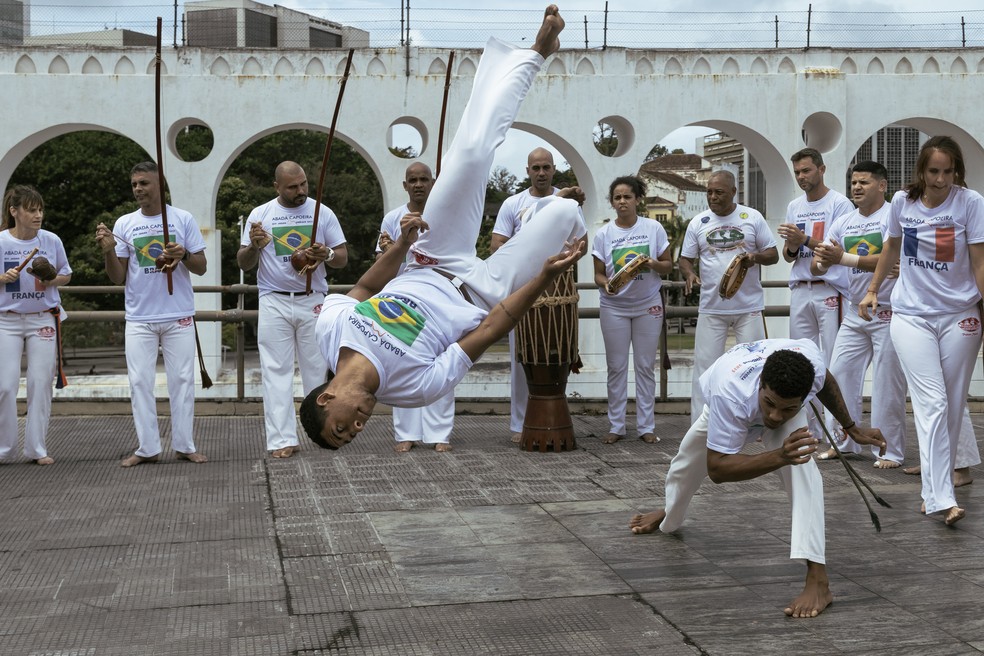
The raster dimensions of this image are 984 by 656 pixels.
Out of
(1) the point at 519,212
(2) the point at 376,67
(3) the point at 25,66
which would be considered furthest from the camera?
(2) the point at 376,67

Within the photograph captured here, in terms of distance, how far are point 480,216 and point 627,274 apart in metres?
2.96

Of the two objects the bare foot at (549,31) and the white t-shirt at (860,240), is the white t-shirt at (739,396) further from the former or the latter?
the white t-shirt at (860,240)

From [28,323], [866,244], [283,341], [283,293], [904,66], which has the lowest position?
[283,341]

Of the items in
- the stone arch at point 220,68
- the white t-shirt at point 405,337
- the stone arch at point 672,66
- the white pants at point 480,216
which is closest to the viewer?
the white t-shirt at point 405,337

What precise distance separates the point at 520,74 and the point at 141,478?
377cm

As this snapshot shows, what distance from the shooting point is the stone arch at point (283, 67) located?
1521 centimetres

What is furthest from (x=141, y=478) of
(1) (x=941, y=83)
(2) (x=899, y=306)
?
(1) (x=941, y=83)

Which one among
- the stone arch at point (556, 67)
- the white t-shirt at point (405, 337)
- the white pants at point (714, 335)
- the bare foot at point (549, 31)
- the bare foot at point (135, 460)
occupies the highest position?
the stone arch at point (556, 67)

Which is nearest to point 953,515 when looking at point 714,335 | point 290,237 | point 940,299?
point 940,299

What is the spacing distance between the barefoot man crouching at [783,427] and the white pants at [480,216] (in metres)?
1.05

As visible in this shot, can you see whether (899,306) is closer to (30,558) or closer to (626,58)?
(30,558)

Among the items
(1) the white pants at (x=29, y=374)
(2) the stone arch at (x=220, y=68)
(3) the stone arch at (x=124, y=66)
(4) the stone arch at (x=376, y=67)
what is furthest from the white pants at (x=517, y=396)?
(3) the stone arch at (x=124, y=66)

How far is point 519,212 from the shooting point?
8.73m

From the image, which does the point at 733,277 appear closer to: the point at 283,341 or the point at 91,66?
the point at 283,341
